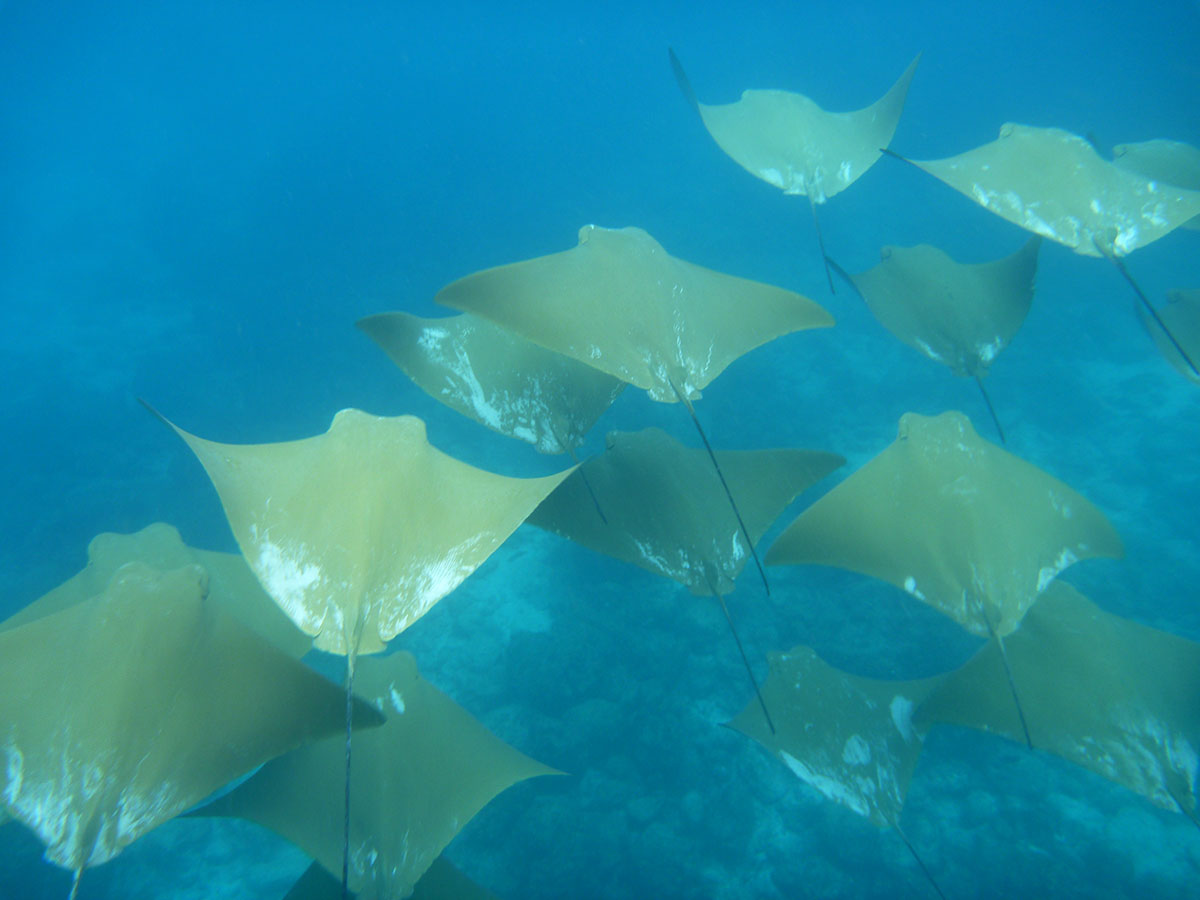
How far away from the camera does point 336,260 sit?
9.61 meters

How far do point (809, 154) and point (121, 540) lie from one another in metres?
6.46

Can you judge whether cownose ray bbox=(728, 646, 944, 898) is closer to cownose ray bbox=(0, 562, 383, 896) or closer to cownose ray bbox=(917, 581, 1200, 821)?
cownose ray bbox=(917, 581, 1200, 821)

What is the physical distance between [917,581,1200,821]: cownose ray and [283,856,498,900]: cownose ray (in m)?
2.48

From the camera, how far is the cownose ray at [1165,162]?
5.60 m

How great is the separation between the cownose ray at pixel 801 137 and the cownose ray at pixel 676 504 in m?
2.49

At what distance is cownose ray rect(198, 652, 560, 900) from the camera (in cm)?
264

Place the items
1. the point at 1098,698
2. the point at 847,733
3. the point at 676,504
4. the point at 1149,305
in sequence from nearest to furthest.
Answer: the point at 1098,698
the point at 847,733
the point at 1149,305
the point at 676,504

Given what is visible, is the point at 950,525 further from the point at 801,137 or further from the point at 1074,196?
the point at 801,137

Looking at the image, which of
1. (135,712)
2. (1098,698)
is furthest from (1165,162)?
(135,712)

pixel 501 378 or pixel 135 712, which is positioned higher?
pixel 501 378

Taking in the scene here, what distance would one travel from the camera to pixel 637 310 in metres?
3.40

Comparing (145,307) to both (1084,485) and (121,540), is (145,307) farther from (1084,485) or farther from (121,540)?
(1084,485)

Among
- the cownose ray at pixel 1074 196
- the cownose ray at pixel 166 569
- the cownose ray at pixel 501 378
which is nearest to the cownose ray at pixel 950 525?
the cownose ray at pixel 501 378

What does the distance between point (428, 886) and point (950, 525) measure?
3.19 metres
